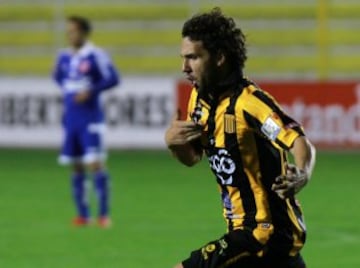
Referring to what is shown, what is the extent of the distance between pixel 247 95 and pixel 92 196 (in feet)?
32.3

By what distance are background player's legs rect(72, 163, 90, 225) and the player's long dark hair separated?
23.3 ft

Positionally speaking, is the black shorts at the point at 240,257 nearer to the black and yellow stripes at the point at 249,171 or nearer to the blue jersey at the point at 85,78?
the black and yellow stripes at the point at 249,171

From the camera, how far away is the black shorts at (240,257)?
5922 mm

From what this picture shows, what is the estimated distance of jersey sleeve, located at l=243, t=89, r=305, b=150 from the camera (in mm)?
5660

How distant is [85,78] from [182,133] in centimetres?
719

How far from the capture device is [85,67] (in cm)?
1305

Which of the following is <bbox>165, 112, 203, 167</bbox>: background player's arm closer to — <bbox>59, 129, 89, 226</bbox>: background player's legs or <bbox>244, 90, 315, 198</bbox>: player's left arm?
<bbox>244, 90, 315, 198</bbox>: player's left arm

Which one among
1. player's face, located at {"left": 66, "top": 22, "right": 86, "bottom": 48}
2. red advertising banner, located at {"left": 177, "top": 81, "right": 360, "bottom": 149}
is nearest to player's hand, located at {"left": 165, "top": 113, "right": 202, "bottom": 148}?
player's face, located at {"left": 66, "top": 22, "right": 86, "bottom": 48}

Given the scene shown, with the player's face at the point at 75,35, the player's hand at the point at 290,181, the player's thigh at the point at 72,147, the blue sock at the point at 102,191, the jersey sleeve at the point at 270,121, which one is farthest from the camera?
the player's thigh at the point at 72,147

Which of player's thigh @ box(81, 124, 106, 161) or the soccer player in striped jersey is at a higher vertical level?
the soccer player in striped jersey

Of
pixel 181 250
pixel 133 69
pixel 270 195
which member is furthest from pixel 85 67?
pixel 133 69

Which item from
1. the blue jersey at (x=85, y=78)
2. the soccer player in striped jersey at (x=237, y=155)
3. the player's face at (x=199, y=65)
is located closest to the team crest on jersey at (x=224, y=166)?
the soccer player in striped jersey at (x=237, y=155)

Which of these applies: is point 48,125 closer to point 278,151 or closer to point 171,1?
point 171,1

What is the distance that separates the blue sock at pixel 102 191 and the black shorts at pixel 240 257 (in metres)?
6.93
